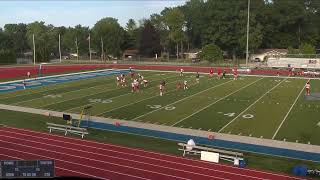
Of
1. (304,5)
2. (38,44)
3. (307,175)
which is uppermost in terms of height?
(304,5)

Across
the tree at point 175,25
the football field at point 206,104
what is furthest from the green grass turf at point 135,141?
the tree at point 175,25

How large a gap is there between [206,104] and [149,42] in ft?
226

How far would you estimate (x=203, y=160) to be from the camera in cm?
1537

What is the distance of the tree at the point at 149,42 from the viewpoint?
93.6 metres

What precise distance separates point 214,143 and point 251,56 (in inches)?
Answer: 2848

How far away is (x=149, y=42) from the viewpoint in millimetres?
94500

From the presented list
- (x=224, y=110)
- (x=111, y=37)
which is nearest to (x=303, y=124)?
(x=224, y=110)

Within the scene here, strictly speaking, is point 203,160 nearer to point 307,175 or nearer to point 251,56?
point 307,175

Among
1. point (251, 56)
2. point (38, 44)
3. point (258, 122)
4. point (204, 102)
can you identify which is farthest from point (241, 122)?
point (38, 44)

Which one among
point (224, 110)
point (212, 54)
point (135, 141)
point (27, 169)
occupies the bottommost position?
point (135, 141)

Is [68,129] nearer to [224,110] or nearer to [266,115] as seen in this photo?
[224,110]

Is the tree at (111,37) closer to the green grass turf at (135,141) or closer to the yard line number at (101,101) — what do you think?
the yard line number at (101,101)

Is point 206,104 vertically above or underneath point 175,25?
underneath

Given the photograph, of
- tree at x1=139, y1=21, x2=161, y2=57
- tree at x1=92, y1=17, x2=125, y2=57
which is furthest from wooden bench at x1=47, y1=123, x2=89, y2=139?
tree at x1=92, y1=17, x2=125, y2=57
